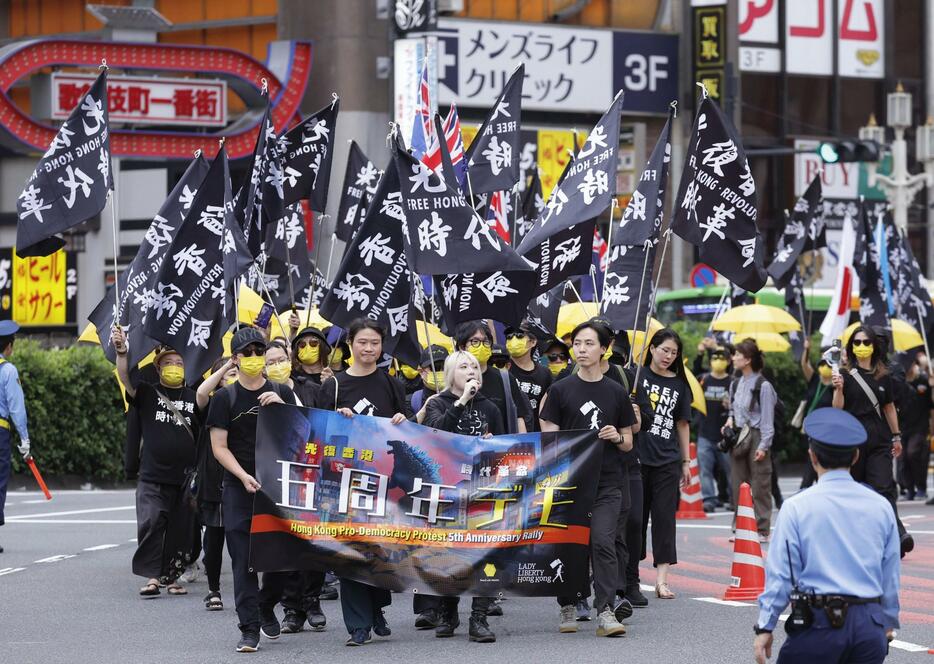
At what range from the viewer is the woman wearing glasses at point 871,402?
12.9m

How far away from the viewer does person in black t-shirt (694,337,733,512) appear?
63.0 feet

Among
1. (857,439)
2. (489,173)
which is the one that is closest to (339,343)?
(489,173)

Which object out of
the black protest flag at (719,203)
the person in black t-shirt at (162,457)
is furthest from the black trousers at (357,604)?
the black protest flag at (719,203)

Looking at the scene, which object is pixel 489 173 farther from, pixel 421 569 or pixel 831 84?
pixel 831 84

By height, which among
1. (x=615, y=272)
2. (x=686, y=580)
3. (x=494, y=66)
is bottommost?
(x=686, y=580)

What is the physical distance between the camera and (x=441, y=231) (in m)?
11.4

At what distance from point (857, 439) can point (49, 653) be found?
17.3 ft

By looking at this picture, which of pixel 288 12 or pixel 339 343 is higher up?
pixel 288 12

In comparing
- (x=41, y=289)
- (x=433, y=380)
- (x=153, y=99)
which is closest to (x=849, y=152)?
(x=153, y=99)

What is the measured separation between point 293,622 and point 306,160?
5.69 m

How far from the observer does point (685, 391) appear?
12.2 metres

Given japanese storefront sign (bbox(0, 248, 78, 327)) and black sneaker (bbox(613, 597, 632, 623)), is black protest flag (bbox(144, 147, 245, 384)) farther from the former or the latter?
japanese storefront sign (bbox(0, 248, 78, 327))

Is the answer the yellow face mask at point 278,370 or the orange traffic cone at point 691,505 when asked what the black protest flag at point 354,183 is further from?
the yellow face mask at point 278,370

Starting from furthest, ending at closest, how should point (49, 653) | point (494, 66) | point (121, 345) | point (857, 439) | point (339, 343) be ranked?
point (494, 66)
point (339, 343)
point (121, 345)
point (49, 653)
point (857, 439)
